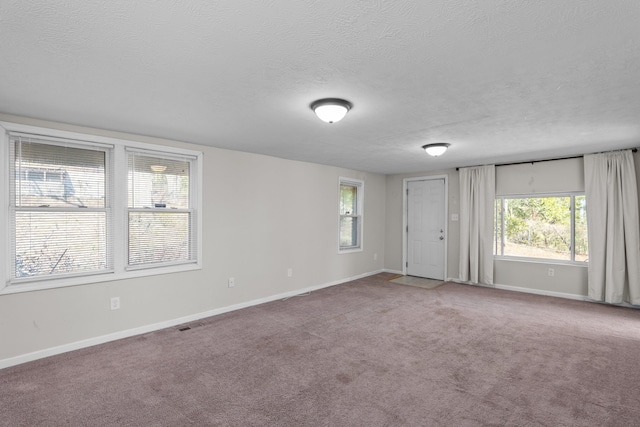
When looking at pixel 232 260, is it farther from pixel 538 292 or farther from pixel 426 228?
pixel 538 292

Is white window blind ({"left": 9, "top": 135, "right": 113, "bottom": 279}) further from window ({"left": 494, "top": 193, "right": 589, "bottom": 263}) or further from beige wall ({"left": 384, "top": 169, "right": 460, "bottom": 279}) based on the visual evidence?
window ({"left": 494, "top": 193, "right": 589, "bottom": 263})

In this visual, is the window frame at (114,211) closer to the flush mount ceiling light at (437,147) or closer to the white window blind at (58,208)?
the white window blind at (58,208)

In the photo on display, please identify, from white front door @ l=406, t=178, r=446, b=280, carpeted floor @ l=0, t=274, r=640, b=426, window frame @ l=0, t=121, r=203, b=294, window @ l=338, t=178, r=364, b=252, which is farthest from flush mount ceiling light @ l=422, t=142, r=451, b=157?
window frame @ l=0, t=121, r=203, b=294

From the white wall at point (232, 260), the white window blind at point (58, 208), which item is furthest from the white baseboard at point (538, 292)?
the white window blind at point (58, 208)

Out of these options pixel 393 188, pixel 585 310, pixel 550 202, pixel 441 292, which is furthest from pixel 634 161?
pixel 393 188

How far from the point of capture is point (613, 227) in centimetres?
464

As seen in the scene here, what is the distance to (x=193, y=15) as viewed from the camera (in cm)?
150

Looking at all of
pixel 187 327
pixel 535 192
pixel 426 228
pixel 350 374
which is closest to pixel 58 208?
pixel 187 327

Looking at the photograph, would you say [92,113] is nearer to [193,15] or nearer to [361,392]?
[193,15]

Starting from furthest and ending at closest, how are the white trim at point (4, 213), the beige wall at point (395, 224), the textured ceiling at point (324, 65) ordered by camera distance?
the beige wall at point (395, 224) → the white trim at point (4, 213) → the textured ceiling at point (324, 65)

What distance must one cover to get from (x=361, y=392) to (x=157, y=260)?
286cm

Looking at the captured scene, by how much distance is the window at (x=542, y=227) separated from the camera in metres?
5.12

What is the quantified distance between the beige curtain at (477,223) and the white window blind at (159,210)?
482 centimetres

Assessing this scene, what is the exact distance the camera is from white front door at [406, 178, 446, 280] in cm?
656
